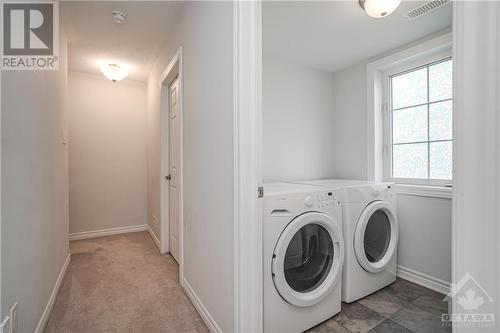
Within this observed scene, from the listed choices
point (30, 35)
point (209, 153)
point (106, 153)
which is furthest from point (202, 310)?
point (106, 153)

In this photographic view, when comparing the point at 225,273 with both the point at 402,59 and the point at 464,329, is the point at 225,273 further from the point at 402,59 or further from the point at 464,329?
the point at 402,59

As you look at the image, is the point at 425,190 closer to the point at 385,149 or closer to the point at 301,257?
the point at 385,149

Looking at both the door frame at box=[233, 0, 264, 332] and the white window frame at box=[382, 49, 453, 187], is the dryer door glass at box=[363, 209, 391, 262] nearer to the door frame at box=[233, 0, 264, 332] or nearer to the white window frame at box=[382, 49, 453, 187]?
the white window frame at box=[382, 49, 453, 187]

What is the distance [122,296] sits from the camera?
6.28 ft

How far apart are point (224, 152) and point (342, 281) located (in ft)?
4.64

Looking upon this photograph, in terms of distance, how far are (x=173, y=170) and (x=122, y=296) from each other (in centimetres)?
134

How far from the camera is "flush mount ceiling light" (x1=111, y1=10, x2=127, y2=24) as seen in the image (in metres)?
2.05

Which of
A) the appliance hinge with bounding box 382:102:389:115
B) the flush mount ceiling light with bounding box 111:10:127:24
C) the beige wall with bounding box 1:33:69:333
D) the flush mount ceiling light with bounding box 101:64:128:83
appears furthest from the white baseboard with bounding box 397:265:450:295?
the flush mount ceiling light with bounding box 101:64:128:83

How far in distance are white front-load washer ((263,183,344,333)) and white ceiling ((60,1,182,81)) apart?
1912 millimetres

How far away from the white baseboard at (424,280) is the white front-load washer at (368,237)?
0.60 ft

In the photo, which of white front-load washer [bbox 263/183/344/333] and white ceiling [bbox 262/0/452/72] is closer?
white front-load washer [bbox 263/183/344/333]

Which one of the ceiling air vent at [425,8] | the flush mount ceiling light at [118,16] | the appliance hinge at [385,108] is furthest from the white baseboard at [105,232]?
the ceiling air vent at [425,8]

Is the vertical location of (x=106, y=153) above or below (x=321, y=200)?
above

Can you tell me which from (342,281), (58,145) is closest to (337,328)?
(342,281)
